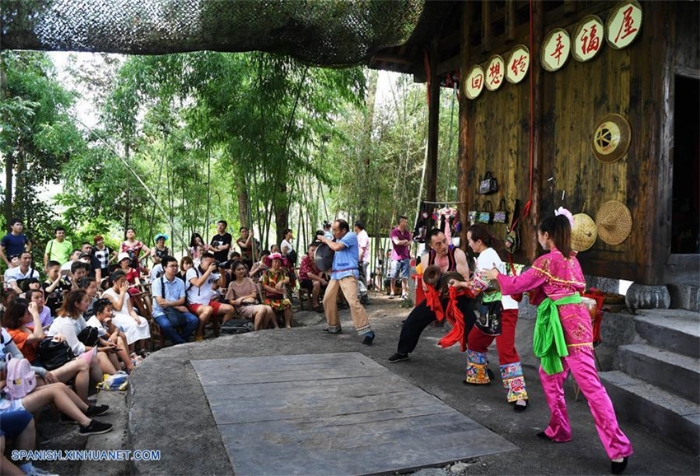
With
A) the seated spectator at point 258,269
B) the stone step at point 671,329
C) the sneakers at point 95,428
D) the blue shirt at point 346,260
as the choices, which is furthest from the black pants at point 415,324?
the seated spectator at point 258,269

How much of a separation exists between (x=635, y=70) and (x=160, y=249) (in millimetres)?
7145

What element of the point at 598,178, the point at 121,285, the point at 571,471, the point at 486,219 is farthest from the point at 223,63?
the point at 571,471

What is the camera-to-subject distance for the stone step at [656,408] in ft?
9.89

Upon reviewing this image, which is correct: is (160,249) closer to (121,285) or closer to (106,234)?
(121,285)

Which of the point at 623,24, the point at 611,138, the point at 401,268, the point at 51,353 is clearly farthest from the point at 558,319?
the point at 401,268

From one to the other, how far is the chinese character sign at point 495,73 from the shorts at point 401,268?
4.19 meters

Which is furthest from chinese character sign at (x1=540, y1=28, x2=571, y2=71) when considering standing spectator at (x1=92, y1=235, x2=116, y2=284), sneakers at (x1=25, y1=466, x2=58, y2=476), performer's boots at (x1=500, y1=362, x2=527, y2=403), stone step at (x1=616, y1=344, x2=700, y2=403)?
standing spectator at (x1=92, y1=235, x2=116, y2=284)

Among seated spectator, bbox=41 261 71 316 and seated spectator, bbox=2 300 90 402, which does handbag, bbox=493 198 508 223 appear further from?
seated spectator, bbox=41 261 71 316

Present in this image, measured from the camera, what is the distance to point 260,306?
6844mm

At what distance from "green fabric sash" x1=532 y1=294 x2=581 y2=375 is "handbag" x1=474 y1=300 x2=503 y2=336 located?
0.75m

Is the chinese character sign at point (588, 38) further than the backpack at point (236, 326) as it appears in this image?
No

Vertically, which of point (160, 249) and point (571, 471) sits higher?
point (160, 249)

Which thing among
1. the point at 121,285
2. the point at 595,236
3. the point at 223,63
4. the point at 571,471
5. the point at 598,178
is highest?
the point at 223,63

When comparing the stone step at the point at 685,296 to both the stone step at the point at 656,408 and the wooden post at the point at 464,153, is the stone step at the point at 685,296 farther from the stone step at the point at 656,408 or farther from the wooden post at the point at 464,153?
the wooden post at the point at 464,153
